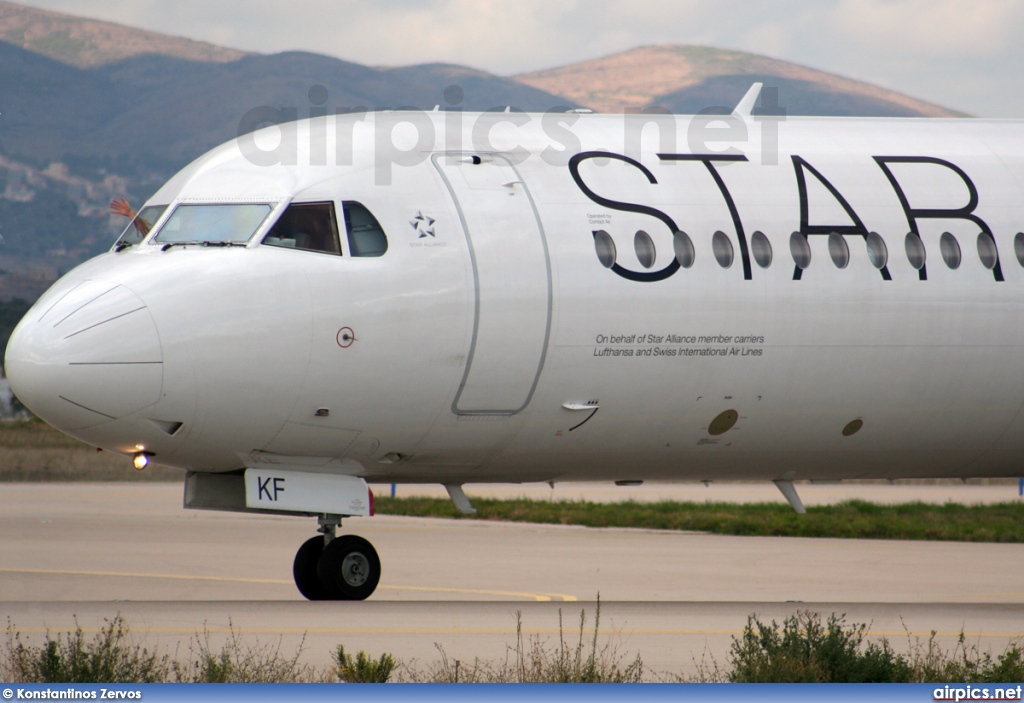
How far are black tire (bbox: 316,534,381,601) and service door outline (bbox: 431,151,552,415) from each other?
1955 mm

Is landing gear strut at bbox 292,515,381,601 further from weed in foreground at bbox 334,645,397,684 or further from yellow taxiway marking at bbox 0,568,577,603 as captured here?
weed in foreground at bbox 334,645,397,684

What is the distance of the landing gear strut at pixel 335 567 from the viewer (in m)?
15.4

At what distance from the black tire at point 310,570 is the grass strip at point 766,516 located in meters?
15.6

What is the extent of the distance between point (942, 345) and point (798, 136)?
9.80 ft

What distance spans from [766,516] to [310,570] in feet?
60.0

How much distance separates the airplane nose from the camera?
13.4m

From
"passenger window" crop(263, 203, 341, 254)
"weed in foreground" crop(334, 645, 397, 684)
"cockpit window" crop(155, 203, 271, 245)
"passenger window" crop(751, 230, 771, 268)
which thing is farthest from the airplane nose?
"passenger window" crop(751, 230, 771, 268)

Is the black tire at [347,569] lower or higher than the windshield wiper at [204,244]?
lower

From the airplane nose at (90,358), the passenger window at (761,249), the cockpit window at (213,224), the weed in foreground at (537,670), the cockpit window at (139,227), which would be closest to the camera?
the weed in foreground at (537,670)

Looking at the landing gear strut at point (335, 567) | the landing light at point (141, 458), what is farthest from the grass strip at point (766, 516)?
the landing light at point (141, 458)

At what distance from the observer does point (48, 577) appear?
69.8ft

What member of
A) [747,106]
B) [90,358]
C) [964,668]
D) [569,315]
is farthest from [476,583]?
[964,668]

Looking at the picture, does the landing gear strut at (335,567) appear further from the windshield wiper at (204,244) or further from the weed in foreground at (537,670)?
the weed in foreground at (537,670)

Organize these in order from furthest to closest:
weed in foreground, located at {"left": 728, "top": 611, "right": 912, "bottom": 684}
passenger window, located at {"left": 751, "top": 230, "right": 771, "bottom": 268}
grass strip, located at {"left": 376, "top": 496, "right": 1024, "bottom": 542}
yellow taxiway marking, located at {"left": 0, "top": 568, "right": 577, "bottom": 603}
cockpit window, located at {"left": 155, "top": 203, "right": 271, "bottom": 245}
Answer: grass strip, located at {"left": 376, "top": 496, "right": 1024, "bottom": 542}
yellow taxiway marking, located at {"left": 0, "top": 568, "right": 577, "bottom": 603}
passenger window, located at {"left": 751, "top": 230, "right": 771, "bottom": 268}
cockpit window, located at {"left": 155, "top": 203, "right": 271, "bottom": 245}
weed in foreground, located at {"left": 728, "top": 611, "right": 912, "bottom": 684}
